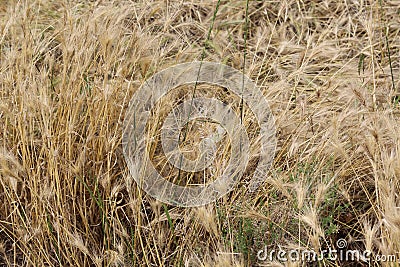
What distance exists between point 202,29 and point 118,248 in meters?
1.18

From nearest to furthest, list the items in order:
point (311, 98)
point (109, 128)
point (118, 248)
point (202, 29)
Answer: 1. point (118, 248)
2. point (109, 128)
3. point (311, 98)
4. point (202, 29)

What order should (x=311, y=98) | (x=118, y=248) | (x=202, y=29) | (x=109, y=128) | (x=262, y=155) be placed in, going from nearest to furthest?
(x=118, y=248), (x=262, y=155), (x=109, y=128), (x=311, y=98), (x=202, y=29)

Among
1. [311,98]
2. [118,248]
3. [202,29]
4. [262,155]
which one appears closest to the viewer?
[118,248]

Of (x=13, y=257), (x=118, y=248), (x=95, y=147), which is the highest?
(x=95, y=147)

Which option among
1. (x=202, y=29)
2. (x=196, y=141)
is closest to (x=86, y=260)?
(x=196, y=141)

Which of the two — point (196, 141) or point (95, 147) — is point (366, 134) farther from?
point (95, 147)

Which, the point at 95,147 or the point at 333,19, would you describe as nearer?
the point at 95,147

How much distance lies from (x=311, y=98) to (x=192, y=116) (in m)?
0.40

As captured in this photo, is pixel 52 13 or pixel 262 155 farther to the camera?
pixel 52 13

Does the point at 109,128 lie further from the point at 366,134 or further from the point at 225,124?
the point at 366,134

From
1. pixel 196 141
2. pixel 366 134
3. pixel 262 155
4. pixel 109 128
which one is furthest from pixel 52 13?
pixel 366 134

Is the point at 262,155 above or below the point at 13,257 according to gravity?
above

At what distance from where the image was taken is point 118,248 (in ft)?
5.33

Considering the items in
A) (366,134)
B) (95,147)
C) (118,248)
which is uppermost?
(366,134)
